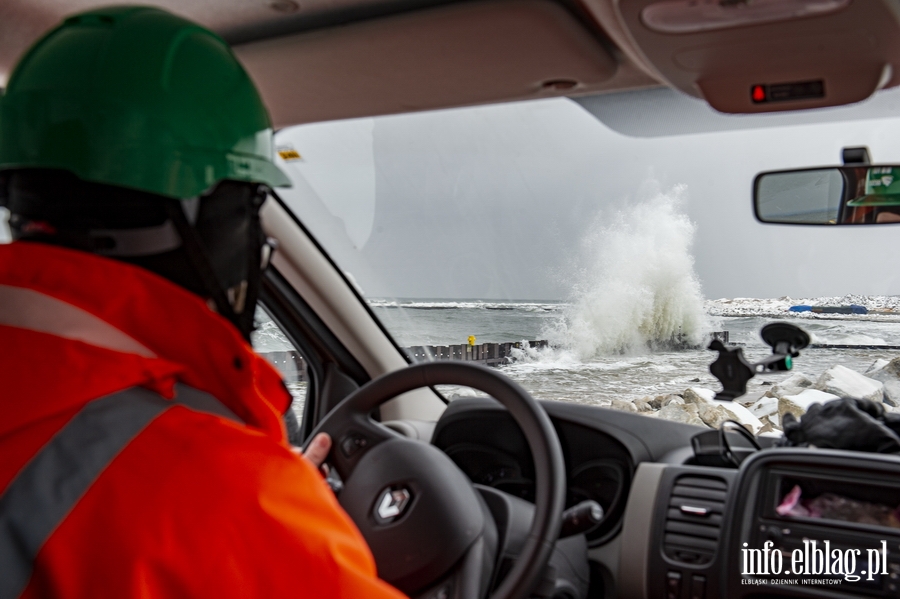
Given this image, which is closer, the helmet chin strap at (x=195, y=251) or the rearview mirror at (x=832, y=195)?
the helmet chin strap at (x=195, y=251)

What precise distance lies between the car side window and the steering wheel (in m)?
1.11

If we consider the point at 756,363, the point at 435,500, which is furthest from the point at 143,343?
the point at 756,363

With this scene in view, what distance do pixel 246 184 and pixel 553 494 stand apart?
1193mm

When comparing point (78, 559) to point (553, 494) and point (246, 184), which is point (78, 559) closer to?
point (246, 184)

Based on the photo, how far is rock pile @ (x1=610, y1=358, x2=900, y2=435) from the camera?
2.88m

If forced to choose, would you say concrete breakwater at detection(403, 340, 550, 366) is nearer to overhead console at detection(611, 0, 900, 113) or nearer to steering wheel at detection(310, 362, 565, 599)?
steering wheel at detection(310, 362, 565, 599)

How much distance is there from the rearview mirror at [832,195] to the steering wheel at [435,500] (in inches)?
53.5

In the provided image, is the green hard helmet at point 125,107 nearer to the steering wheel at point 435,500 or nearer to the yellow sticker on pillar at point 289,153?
the steering wheel at point 435,500

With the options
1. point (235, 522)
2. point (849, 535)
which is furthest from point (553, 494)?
point (235, 522)

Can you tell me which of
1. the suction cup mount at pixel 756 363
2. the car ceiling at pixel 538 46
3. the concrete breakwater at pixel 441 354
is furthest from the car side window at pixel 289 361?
the suction cup mount at pixel 756 363

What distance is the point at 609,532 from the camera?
106 inches

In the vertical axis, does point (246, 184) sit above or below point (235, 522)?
above

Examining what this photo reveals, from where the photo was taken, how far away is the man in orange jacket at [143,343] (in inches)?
32.0

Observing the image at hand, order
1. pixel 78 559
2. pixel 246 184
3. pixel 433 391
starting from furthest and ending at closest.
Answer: pixel 433 391 → pixel 246 184 → pixel 78 559
